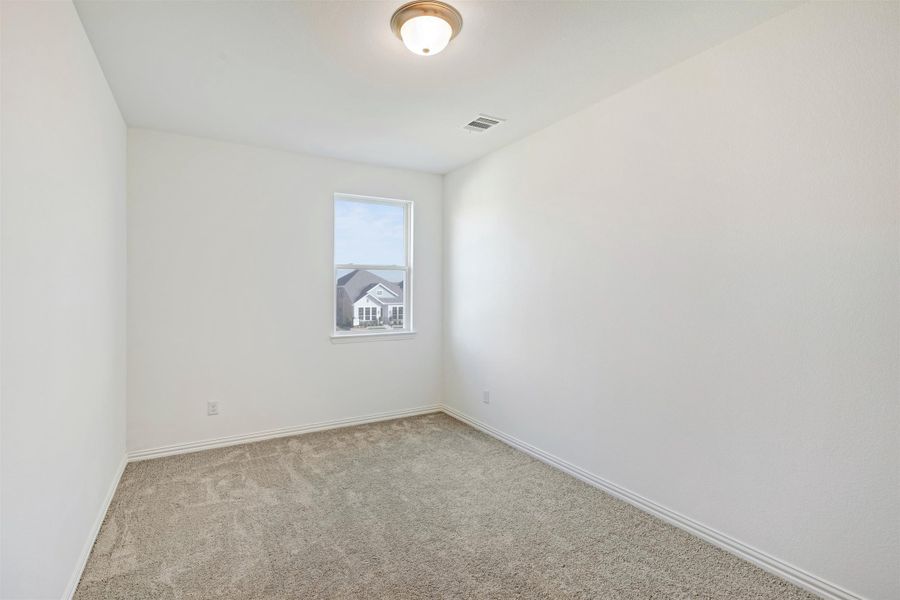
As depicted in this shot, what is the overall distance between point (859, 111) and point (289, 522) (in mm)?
3216

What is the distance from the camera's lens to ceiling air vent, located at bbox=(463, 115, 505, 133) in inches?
122

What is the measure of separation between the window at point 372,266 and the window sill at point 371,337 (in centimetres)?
2

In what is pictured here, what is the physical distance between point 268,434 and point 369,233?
2005 mm

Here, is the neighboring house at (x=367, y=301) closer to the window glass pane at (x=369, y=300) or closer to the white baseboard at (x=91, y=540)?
the window glass pane at (x=369, y=300)

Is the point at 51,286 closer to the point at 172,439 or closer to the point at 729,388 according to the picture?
the point at 172,439

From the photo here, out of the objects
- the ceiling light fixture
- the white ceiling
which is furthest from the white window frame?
the ceiling light fixture

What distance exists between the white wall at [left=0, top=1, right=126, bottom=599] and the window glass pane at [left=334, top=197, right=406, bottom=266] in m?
1.89

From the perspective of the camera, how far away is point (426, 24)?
193 cm

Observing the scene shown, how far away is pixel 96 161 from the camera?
2.35 metres

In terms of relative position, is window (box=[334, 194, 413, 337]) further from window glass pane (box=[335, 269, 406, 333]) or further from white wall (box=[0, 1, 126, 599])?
white wall (box=[0, 1, 126, 599])

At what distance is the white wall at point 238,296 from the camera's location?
11.1ft

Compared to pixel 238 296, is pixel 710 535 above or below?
below

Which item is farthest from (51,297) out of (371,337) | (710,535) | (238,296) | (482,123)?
(710,535)

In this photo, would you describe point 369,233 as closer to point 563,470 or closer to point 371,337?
point 371,337
